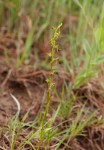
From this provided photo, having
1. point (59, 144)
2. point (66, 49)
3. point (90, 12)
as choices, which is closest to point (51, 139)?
point (59, 144)

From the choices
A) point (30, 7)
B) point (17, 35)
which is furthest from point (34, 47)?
point (30, 7)

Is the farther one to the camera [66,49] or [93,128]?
[66,49]

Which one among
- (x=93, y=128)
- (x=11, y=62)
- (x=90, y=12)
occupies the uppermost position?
(x=90, y=12)

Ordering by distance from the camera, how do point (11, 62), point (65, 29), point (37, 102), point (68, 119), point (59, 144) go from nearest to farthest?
point (59, 144)
point (68, 119)
point (37, 102)
point (11, 62)
point (65, 29)

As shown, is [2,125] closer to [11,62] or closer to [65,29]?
[11,62]

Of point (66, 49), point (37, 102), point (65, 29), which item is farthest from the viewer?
point (65, 29)

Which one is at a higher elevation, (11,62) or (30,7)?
(30,7)

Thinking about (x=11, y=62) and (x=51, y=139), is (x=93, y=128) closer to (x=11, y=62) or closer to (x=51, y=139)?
(x=51, y=139)

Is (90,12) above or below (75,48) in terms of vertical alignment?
above

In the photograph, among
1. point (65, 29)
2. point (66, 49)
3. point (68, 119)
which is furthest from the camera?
point (65, 29)
